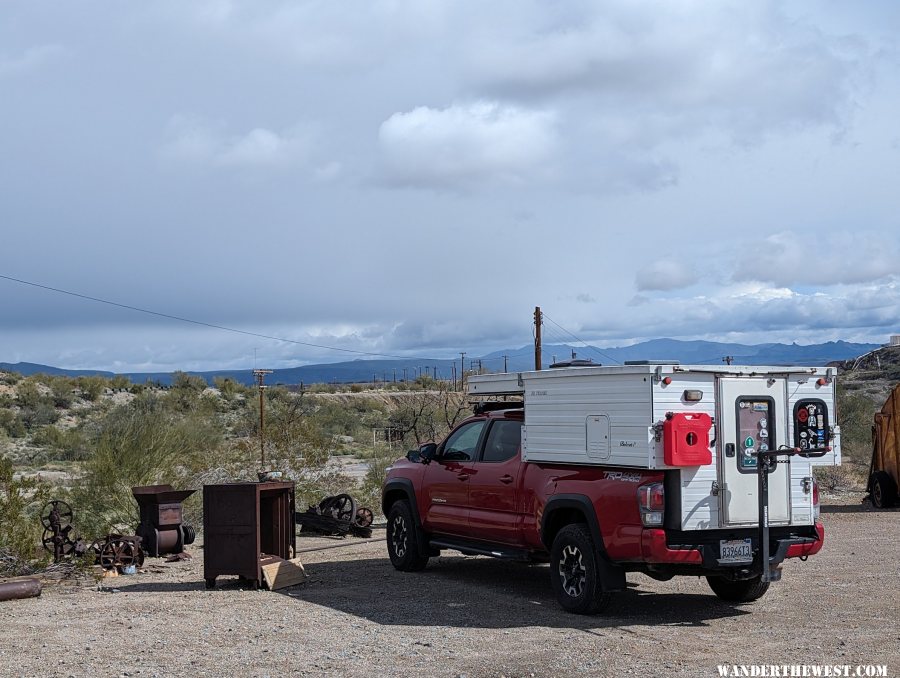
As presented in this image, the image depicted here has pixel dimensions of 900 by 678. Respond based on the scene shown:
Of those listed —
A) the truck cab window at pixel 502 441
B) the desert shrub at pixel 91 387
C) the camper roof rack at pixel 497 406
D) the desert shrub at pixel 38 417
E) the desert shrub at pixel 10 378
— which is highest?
the desert shrub at pixel 10 378

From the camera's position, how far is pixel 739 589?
10852 mm

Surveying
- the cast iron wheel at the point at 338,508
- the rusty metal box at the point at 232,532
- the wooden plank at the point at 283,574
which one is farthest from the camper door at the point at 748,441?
the cast iron wheel at the point at 338,508

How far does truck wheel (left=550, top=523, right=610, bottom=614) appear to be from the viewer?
10008 millimetres

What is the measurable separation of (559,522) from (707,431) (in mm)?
1890

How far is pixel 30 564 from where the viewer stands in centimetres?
1319

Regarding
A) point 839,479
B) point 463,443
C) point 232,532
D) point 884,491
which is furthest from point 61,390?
point 463,443

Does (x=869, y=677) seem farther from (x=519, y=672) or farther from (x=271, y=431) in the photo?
(x=271, y=431)

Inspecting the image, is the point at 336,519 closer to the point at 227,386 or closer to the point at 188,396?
the point at 188,396

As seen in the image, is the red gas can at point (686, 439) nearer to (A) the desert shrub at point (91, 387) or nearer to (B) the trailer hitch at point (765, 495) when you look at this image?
(B) the trailer hitch at point (765, 495)

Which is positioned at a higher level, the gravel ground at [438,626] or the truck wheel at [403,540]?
the truck wheel at [403,540]

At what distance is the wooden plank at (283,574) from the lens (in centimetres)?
1193

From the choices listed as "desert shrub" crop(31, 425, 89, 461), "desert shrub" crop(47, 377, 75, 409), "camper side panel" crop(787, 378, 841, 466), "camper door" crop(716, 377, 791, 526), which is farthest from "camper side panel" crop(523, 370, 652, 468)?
"desert shrub" crop(47, 377, 75, 409)

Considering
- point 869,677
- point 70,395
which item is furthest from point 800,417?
point 70,395

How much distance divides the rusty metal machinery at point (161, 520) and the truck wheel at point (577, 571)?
5744mm
